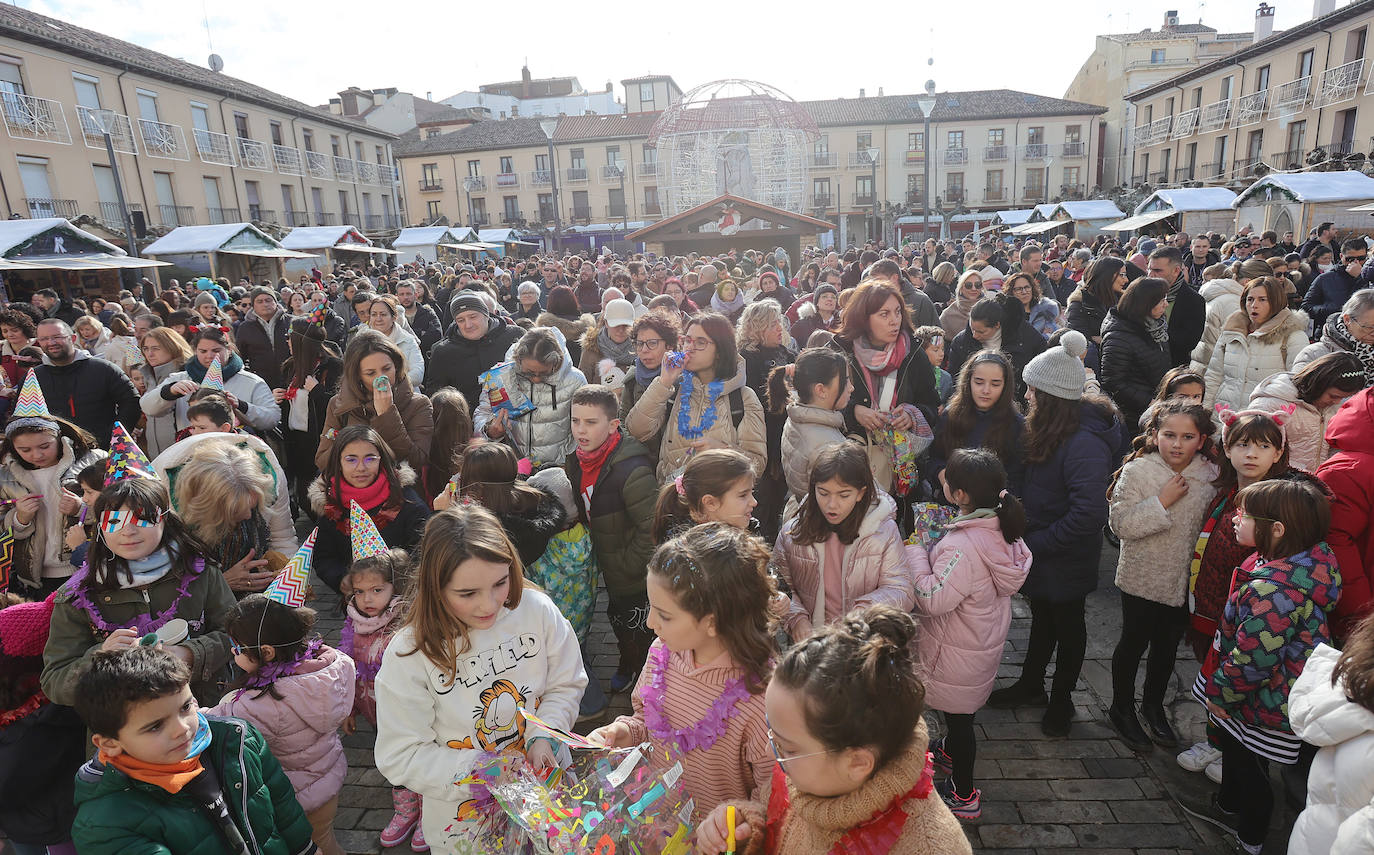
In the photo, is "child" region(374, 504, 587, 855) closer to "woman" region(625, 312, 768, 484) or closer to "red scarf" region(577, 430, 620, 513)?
"red scarf" region(577, 430, 620, 513)

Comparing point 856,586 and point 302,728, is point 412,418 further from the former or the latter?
point 856,586

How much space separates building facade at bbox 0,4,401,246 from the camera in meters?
21.1

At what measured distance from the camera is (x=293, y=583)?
8.95 feet

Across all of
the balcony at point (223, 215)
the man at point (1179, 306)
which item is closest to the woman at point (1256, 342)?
the man at point (1179, 306)

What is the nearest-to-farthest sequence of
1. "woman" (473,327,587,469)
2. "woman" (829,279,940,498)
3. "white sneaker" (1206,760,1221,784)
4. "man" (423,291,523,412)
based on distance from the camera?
"white sneaker" (1206,760,1221,784)
"woman" (829,279,940,498)
"woman" (473,327,587,469)
"man" (423,291,523,412)

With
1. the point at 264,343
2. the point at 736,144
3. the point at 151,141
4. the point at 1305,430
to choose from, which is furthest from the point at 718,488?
the point at 151,141

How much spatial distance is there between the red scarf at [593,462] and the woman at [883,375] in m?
1.44

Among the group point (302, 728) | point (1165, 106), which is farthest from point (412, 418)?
point (1165, 106)

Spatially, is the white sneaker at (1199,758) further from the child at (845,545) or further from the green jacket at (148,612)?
the green jacket at (148,612)

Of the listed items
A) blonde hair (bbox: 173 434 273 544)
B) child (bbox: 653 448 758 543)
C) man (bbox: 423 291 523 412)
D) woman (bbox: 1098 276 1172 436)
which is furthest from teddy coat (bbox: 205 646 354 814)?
woman (bbox: 1098 276 1172 436)

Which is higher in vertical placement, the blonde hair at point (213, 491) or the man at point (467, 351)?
the man at point (467, 351)

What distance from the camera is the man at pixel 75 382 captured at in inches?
199

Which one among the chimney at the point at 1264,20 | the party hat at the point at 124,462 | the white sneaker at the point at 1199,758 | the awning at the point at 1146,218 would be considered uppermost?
the chimney at the point at 1264,20

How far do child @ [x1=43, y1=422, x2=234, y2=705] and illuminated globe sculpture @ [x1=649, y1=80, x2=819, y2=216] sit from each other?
66.3 feet
